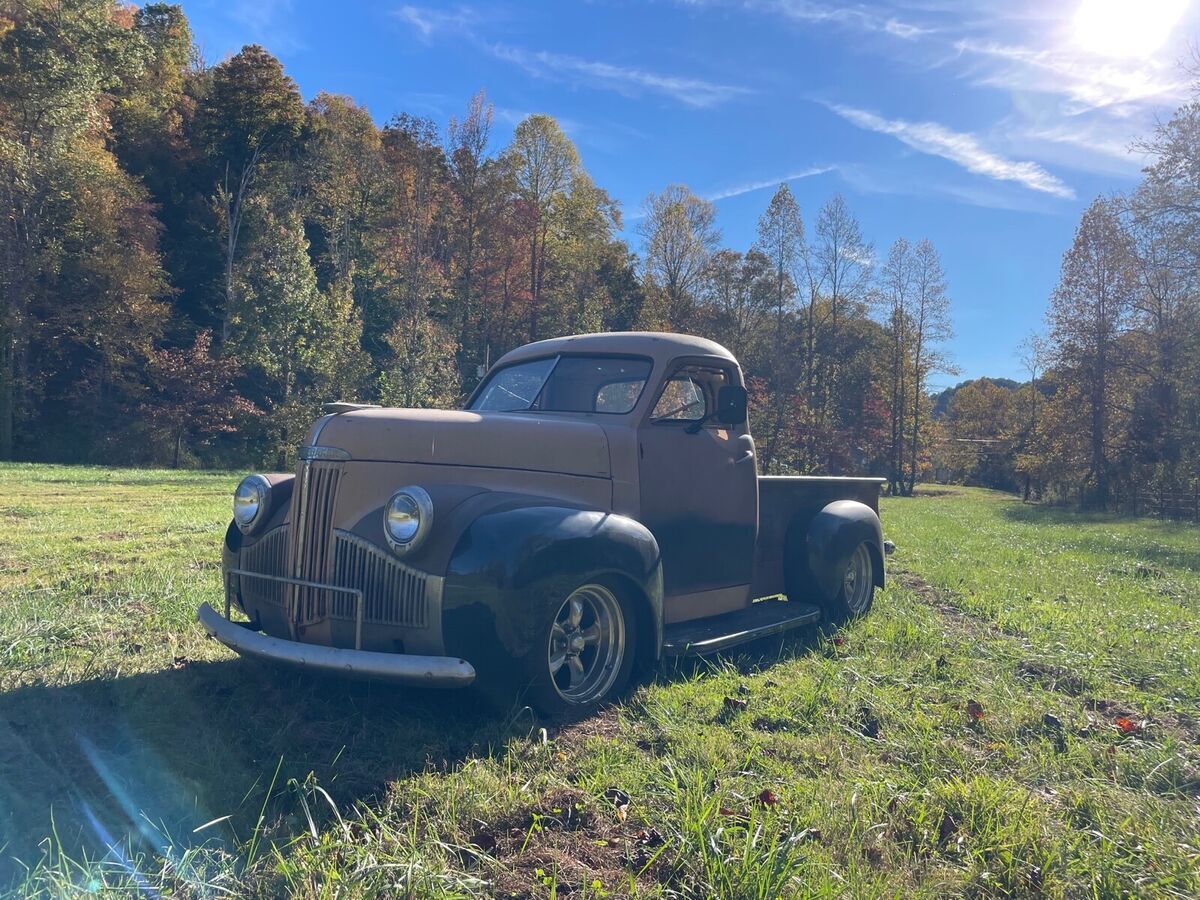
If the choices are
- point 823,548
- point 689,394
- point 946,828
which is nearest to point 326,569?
point 689,394

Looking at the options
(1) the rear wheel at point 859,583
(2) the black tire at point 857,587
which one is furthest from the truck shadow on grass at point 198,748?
(1) the rear wheel at point 859,583

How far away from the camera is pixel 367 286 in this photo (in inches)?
1475

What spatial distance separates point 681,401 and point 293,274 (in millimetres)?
28231

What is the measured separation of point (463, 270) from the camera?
122 feet

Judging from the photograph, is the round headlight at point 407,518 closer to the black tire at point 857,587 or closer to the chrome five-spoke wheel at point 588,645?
the chrome five-spoke wheel at point 588,645

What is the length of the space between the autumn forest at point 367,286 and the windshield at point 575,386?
20726 millimetres

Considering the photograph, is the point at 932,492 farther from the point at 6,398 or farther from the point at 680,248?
the point at 6,398

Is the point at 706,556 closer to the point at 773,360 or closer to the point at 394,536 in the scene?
the point at 394,536

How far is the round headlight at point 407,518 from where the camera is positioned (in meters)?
3.49

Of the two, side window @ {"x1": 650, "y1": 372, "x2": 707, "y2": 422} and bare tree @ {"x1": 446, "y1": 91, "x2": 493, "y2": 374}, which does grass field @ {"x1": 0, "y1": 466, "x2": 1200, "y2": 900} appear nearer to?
side window @ {"x1": 650, "y1": 372, "x2": 707, "y2": 422}

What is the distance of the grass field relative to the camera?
2438mm

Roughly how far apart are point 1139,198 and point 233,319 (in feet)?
105

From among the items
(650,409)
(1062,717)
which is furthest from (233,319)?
(1062,717)

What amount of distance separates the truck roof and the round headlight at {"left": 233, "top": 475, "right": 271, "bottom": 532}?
1867mm
